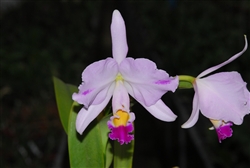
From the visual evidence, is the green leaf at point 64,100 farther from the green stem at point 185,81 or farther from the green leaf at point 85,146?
the green stem at point 185,81

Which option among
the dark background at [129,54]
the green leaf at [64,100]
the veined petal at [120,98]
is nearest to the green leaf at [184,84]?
the veined petal at [120,98]

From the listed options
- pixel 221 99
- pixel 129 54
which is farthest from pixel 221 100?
pixel 129 54

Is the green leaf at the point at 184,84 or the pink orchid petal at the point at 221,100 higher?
the green leaf at the point at 184,84

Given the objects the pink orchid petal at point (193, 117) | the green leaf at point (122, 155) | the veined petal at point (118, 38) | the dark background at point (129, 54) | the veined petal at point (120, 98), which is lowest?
the green leaf at point (122, 155)

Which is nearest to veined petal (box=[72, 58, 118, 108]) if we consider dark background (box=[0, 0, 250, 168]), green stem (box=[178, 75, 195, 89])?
green stem (box=[178, 75, 195, 89])

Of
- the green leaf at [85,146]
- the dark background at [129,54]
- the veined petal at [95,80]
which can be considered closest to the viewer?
the veined petal at [95,80]

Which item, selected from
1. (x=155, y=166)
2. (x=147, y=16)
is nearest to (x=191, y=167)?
(x=155, y=166)

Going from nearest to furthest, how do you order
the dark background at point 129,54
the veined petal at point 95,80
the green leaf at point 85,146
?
the veined petal at point 95,80, the green leaf at point 85,146, the dark background at point 129,54

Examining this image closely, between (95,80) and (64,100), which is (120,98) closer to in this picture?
(95,80)

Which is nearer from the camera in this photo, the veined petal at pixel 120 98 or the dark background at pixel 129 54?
the veined petal at pixel 120 98
